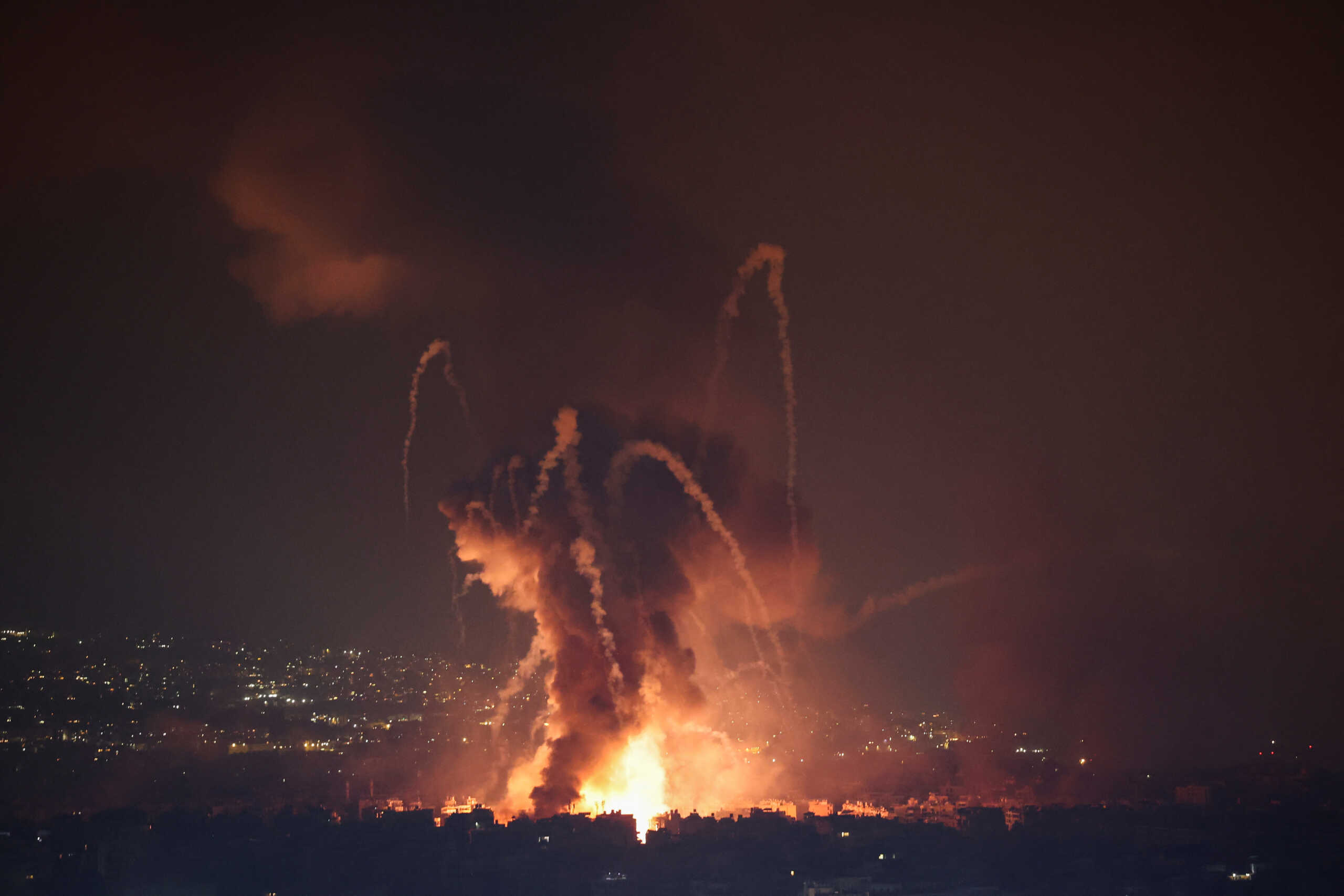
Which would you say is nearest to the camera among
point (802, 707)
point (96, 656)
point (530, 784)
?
point (530, 784)

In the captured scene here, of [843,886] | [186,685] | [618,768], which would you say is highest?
[186,685]

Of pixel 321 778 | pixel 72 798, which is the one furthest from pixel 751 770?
pixel 72 798

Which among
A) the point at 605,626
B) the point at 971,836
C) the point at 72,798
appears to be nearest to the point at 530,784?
the point at 605,626

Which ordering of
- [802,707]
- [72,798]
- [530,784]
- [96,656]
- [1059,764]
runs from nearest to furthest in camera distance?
1. [530,784]
2. [72,798]
3. [1059,764]
4. [802,707]
5. [96,656]

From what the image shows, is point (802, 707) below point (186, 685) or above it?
below

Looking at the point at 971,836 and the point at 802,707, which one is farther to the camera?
the point at 802,707

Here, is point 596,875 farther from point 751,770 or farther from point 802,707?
point 802,707
